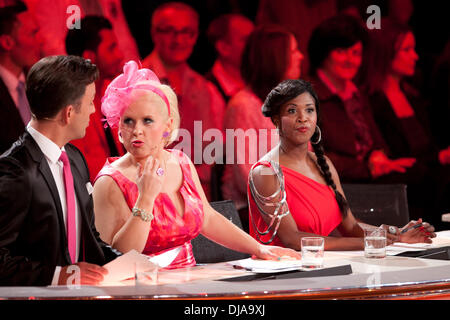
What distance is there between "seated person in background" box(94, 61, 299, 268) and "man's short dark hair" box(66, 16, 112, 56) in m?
2.21

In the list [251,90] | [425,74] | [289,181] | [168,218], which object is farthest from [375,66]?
[168,218]

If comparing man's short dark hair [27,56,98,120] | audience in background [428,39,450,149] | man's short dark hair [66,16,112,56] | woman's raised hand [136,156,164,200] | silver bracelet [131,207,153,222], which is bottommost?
silver bracelet [131,207,153,222]

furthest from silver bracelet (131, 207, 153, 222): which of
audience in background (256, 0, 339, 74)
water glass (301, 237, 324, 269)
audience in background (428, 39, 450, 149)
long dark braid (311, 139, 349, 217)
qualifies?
audience in background (428, 39, 450, 149)

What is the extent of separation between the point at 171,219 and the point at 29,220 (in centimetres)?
76

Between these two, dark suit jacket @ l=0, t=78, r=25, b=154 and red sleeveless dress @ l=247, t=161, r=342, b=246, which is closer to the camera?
red sleeveless dress @ l=247, t=161, r=342, b=246

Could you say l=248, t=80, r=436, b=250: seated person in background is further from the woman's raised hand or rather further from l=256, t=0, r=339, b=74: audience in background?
l=256, t=0, r=339, b=74: audience in background

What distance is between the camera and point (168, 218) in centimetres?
251

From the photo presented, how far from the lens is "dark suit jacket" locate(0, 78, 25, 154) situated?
4285 millimetres

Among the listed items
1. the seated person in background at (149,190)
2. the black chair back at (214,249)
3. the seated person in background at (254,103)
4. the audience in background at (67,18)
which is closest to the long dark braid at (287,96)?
the black chair back at (214,249)

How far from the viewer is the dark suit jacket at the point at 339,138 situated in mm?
5738

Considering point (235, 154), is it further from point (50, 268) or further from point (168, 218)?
point (50, 268)

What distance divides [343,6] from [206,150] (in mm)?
2057

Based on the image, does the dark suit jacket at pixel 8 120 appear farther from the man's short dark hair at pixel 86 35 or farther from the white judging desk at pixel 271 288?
the white judging desk at pixel 271 288

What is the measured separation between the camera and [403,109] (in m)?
6.24
